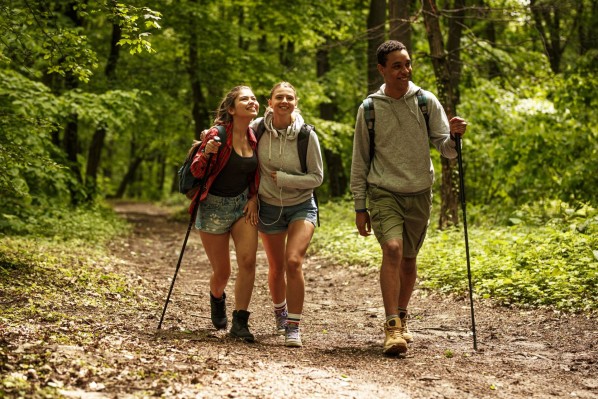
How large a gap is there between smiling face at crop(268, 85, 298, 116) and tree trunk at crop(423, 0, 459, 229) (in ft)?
20.4

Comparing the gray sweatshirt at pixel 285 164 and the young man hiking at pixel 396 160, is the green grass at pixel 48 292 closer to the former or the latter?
the gray sweatshirt at pixel 285 164

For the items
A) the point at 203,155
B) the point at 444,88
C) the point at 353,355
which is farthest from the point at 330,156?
the point at 353,355

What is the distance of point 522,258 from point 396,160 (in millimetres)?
3429

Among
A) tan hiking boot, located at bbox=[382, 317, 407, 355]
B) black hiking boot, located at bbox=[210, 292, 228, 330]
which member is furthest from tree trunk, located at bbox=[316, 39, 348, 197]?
tan hiking boot, located at bbox=[382, 317, 407, 355]

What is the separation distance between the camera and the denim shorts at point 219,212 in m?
5.78

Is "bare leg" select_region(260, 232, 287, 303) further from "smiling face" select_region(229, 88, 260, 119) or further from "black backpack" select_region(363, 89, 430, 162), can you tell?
"black backpack" select_region(363, 89, 430, 162)

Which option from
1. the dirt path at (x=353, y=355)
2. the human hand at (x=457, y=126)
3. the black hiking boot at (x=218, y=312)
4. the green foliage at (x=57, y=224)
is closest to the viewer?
the dirt path at (x=353, y=355)

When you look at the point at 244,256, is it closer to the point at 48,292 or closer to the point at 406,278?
the point at 406,278

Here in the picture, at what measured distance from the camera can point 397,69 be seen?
17.9ft

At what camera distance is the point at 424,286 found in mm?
8578

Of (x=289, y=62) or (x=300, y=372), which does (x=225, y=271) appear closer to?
(x=300, y=372)

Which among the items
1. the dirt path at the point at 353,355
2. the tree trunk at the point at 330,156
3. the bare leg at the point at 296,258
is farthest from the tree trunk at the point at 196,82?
the bare leg at the point at 296,258

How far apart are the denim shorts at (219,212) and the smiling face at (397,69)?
159 cm

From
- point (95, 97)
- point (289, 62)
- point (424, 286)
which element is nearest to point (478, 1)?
point (289, 62)
